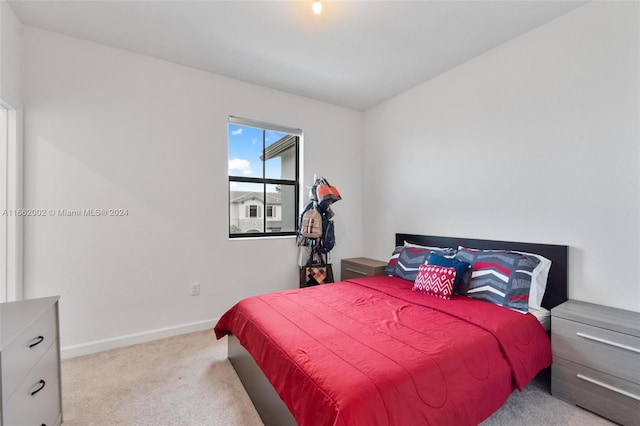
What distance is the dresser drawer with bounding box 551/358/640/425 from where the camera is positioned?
4.99ft

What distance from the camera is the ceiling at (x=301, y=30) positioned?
2010 millimetres

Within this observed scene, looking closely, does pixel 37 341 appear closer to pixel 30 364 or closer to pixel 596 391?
pixel 30 364

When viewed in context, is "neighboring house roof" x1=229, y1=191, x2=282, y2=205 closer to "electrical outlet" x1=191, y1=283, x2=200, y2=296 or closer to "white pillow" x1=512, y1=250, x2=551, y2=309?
"electrical outlet" x1=191, y1=283, x2=200, y2=296

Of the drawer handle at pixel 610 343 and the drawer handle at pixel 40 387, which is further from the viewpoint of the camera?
the drawer handle at pixel 610 343

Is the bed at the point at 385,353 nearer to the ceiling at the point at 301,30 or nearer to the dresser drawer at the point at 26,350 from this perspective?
the dresser drawer at the point at 26,350

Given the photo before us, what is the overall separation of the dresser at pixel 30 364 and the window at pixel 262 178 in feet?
5.94

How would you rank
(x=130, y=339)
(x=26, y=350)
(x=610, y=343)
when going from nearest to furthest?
(x=26, y=350)
(x=610, y=343)
(x=130, y=339)

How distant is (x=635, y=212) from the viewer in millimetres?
1790

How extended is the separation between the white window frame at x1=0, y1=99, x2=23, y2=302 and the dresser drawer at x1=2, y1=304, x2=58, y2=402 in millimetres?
995

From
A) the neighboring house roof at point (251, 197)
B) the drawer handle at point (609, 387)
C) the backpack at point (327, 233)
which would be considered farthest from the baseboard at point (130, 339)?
the drawer handle at point (609, 387)

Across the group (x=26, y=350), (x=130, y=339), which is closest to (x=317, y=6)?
(x=26, y=350)

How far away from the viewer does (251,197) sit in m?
3.35

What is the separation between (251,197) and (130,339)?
1.81m

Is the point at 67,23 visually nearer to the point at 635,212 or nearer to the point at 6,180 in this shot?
the point at 6,180
